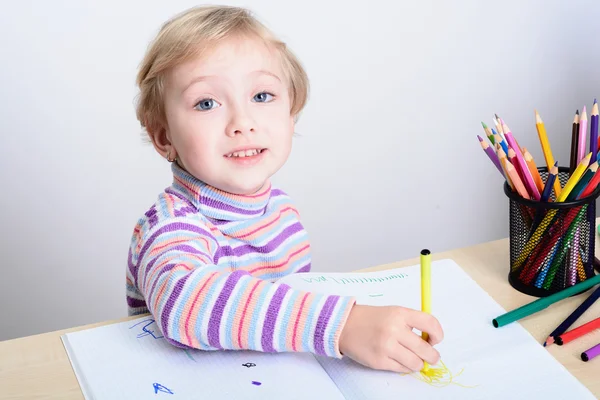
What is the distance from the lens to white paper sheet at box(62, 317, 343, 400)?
0.64 meters

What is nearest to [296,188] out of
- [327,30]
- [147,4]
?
[327,30]

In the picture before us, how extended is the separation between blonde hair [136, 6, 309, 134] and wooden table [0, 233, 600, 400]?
27 cm

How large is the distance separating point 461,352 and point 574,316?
0.42 ft

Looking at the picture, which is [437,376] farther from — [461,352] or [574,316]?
[574,316]

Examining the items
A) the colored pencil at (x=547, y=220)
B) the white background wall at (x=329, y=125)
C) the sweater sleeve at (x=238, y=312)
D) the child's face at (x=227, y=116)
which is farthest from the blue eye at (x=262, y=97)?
the white background wall at (x=329, y=125)

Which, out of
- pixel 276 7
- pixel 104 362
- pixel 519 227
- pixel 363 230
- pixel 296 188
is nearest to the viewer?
pixel 104 362

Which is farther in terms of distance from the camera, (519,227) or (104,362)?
(519,227)

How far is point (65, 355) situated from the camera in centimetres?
72

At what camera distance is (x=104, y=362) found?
27.5 inches

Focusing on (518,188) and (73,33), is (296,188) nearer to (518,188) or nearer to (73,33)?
(73,33)

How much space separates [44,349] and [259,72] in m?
0.36

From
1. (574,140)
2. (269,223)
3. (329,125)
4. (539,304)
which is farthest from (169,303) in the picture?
(329,125)

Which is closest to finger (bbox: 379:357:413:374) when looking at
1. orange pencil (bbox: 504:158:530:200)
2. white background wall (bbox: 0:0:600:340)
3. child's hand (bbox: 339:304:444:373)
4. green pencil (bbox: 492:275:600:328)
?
child's hand (bbox: 339:304:444:373)

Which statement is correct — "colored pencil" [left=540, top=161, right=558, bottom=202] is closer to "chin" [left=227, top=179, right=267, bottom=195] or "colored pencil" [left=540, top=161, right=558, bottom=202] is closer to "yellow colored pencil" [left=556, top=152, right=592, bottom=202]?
"yellow colored pencil" [left=556, top=152, right=592, bottom=202]
